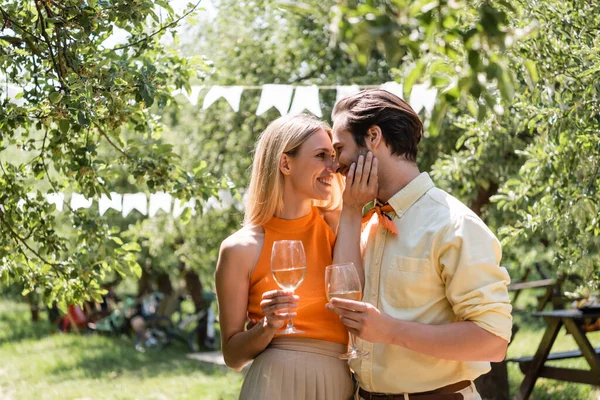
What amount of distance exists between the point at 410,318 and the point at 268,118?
6.67 m

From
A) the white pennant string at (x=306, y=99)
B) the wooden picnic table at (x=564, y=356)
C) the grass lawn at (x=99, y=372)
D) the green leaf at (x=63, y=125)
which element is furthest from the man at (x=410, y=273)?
the grass lawn at (x=99, y=372)

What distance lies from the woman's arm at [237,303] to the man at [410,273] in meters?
0.32

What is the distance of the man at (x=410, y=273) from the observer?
7.34 ft

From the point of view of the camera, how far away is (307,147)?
9.25 ft

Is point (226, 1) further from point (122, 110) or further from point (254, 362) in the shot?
point (254, 362)

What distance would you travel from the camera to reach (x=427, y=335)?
2254mm

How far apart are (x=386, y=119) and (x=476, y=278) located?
0.58m

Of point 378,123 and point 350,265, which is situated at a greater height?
point 378,123

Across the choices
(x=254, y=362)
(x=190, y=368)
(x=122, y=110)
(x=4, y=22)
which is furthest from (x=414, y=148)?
(x=190, y=368)

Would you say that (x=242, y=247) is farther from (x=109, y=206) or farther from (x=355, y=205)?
(x=109, y=206)

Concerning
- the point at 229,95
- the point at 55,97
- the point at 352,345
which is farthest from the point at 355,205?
the point at 229,95

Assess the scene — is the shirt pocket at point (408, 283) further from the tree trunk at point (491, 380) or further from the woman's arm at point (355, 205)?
the tree trunk at point (491, 380)

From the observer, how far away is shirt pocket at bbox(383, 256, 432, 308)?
235 centimetres

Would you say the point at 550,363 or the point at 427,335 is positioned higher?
the point at 427,335
